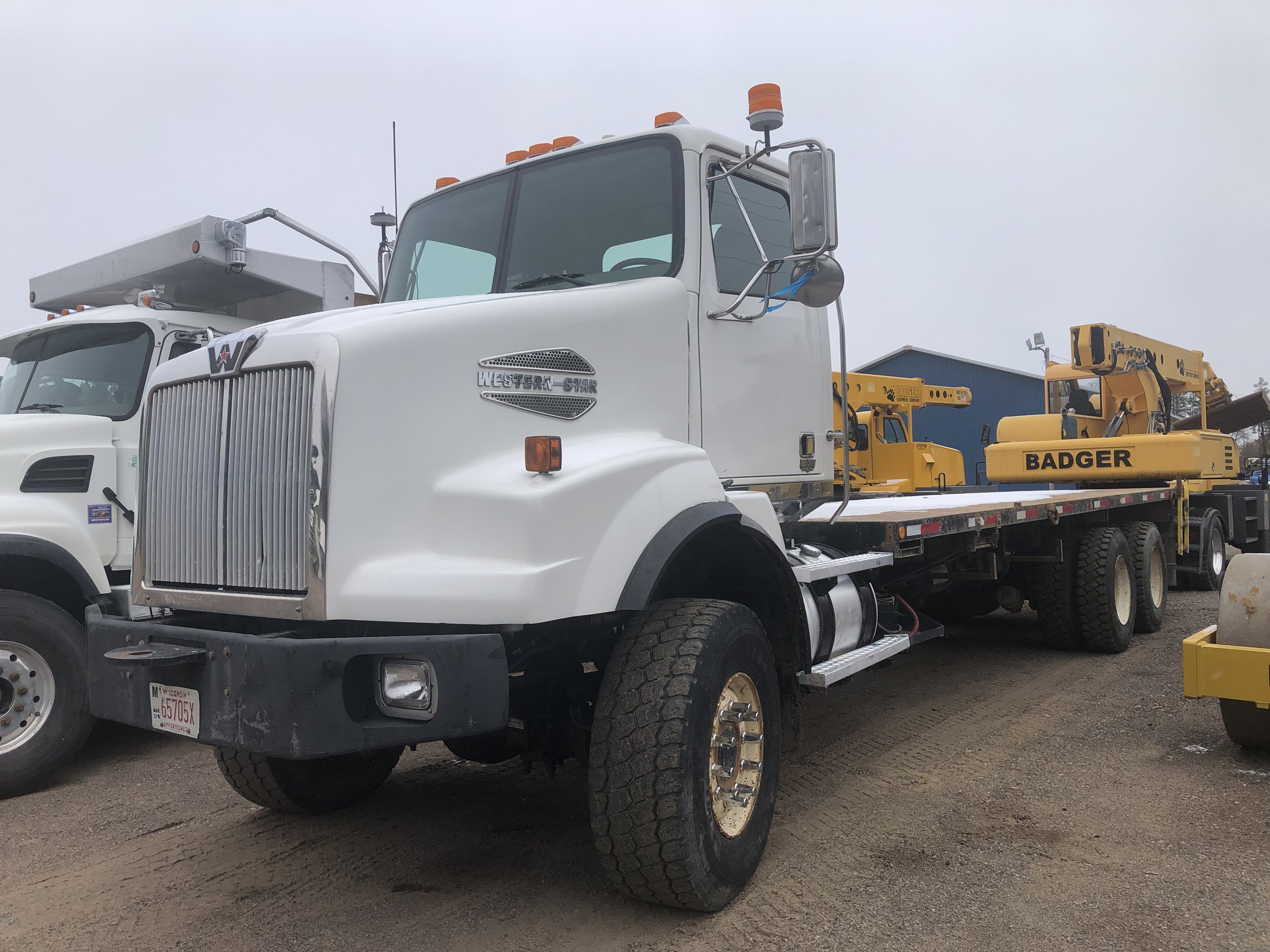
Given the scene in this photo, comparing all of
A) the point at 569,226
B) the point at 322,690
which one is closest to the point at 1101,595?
the point at 569,226

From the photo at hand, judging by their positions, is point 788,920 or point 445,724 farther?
point 788,920

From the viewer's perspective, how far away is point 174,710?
117 inches

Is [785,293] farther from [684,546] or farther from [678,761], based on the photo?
[678,761]

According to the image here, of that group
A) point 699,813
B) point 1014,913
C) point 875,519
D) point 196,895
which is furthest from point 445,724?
point 875,519

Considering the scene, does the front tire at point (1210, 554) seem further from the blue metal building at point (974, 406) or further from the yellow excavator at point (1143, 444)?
the blue metal building at point (974, 406)

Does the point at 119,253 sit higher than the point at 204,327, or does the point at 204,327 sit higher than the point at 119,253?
the point at 119,253

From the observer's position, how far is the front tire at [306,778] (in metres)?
4.05

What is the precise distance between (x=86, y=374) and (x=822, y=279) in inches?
182

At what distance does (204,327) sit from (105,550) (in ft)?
5.02

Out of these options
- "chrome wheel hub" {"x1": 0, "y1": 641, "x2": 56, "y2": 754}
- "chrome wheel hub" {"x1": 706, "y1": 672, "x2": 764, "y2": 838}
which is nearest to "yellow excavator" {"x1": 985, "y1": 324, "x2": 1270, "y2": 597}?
"chrome wheel hub" {"x1": 706, "y1": 672, "x2": 764, "y2": 838}

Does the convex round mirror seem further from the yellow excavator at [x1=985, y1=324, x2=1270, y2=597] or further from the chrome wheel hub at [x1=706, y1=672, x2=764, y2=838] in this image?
the yellow excavator at [x1=985, y1=324, x2=1270, y2=597]

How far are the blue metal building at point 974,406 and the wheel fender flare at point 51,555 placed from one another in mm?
23184

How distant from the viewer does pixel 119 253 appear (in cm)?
662

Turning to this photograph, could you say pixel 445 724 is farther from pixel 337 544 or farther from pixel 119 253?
pixel 119 253
